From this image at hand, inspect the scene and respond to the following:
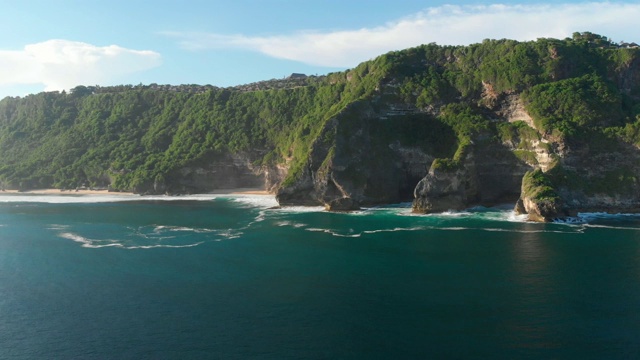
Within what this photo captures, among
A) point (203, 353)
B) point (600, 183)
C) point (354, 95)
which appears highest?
point (354, 95)

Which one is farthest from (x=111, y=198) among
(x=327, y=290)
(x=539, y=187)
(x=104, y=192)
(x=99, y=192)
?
(x=539, y=187)

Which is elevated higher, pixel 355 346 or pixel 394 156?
pixel 394 156

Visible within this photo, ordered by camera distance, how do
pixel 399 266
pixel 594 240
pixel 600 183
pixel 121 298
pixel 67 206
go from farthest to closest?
pixel 67 206 → pixel 600 183 → pixel 594 240 → pixel 399 266 → pixel 121 298

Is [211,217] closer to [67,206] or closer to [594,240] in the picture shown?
[67,206]

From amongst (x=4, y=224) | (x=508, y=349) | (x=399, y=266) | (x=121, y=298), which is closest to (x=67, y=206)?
(x=4, y=224)

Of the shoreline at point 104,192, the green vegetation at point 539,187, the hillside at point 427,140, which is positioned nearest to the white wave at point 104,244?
the hillside at point 427,140

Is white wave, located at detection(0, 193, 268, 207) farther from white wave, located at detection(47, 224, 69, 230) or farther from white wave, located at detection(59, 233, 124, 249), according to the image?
white wave, located at detection(59, 233, 124, 249)
